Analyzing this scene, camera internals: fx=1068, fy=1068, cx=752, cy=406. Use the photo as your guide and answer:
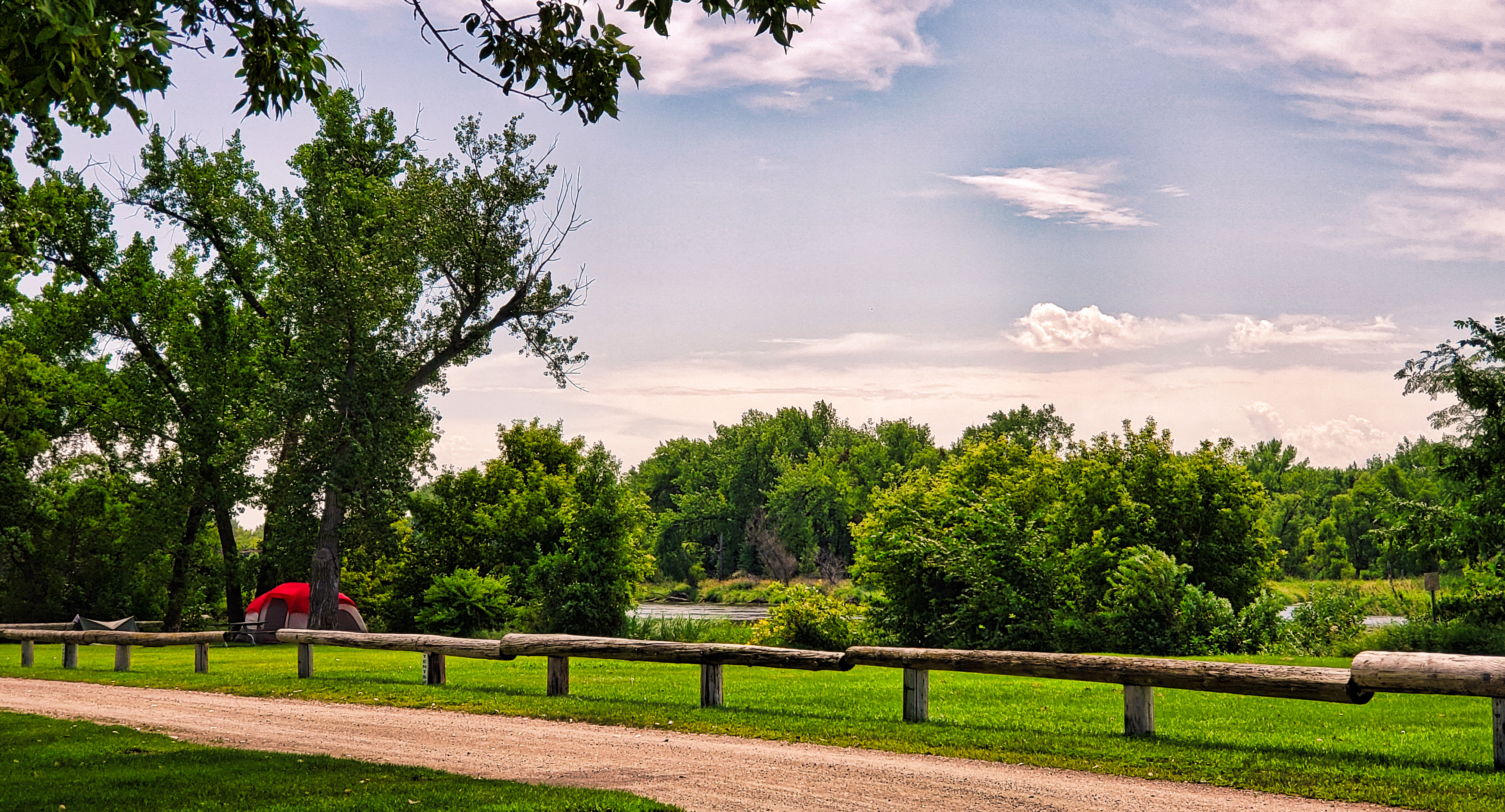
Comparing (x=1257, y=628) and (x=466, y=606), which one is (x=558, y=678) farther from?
(x=466, y=606)

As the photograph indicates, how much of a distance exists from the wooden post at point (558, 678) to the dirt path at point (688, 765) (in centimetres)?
145

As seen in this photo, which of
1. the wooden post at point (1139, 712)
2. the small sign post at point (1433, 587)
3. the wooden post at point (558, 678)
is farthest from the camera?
the small sign post at point (1433, 587)

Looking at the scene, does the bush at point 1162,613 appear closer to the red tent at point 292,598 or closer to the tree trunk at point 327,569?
the tree trunk at point 327,569

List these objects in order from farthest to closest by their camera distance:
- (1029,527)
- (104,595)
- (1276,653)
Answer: (104,595) → (1029,527) → (1276,653)

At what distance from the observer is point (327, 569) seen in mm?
30484

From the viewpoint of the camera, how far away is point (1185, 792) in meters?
8.01

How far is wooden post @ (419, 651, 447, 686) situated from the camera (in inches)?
620

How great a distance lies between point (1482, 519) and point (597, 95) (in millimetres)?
22346

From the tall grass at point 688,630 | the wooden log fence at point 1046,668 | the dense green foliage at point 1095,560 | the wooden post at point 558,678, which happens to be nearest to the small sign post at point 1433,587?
the dense green foliage at point 1095,560

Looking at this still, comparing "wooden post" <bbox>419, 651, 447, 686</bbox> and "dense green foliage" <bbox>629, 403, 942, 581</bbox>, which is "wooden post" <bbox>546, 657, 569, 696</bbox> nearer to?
"wooden post" <bbox>419, 651, 447, 686</bbox>

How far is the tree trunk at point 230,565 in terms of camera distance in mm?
37656

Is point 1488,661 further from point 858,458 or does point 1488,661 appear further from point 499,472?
point 858,458

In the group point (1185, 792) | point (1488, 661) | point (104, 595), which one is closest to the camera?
point (1185, 792)

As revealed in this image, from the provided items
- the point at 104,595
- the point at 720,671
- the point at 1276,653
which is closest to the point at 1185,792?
the point at 720,671
